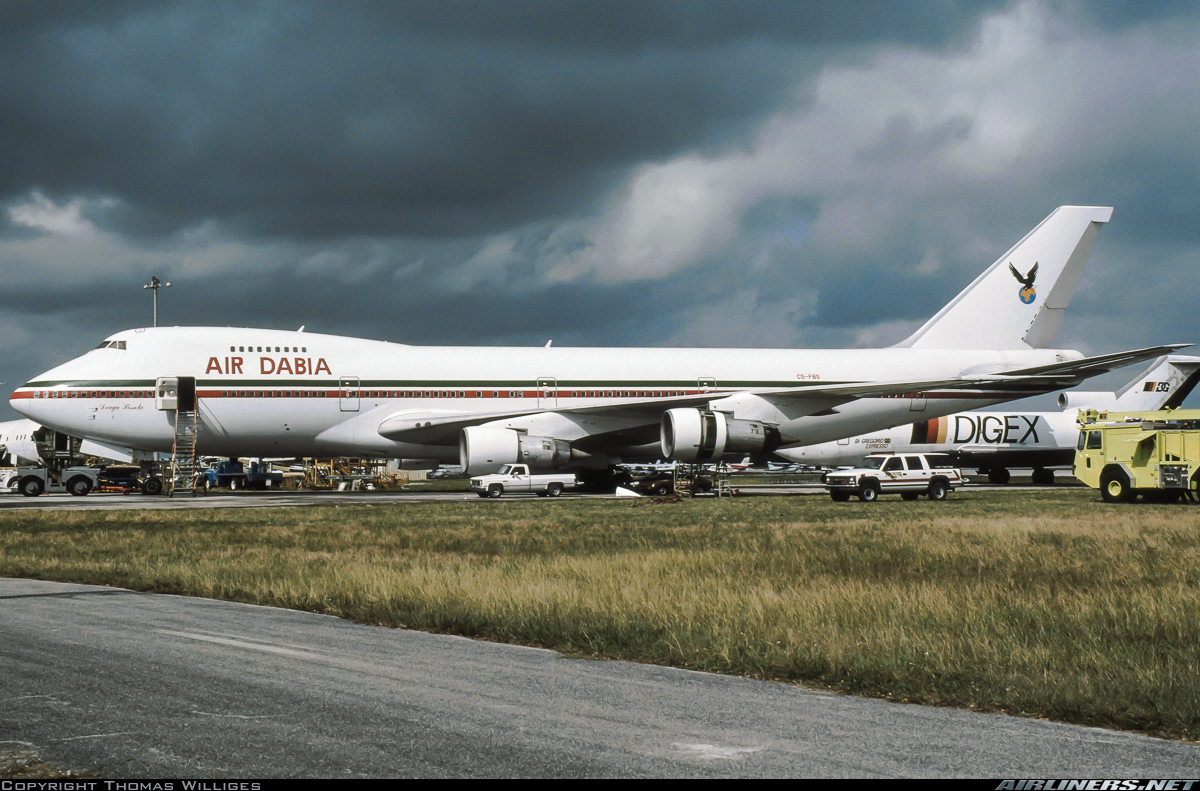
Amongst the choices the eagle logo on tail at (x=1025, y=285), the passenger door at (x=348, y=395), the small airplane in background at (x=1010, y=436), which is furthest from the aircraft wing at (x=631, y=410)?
the small airplane in background at (x=1010, y=436)

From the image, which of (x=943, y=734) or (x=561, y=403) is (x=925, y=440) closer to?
(x=561, y=403)

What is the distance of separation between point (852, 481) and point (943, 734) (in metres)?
26.8

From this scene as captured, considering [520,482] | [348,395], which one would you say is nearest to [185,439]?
[348,395]

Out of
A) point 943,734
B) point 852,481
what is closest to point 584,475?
point 852,481

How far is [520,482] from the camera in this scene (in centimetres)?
3384

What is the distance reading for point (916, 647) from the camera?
7777mm

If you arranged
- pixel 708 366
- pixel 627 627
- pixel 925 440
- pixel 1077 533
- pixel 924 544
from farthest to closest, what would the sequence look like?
pixel 925 440 → pixel 708 366 → pixel 1077 533 → pixel 924 544 → pixel 627 627

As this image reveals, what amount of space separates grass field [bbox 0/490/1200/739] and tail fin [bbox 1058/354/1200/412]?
94.4 feet

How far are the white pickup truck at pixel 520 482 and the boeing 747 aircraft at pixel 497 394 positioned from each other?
135 centimetres

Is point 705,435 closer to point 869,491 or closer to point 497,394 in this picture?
point 869,491

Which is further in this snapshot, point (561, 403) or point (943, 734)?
point (561, 403)

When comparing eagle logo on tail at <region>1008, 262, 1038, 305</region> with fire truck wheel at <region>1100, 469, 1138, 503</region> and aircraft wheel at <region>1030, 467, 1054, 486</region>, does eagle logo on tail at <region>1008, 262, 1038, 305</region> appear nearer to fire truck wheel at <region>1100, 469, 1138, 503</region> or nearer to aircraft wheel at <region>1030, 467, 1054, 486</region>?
fire truck wheel at <region>1100, 469, 1138, 503</region>

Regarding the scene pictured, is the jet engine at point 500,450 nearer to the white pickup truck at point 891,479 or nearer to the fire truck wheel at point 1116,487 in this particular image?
the white pickup truck at point 891,479

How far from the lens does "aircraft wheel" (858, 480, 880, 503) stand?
31750 millimetres
